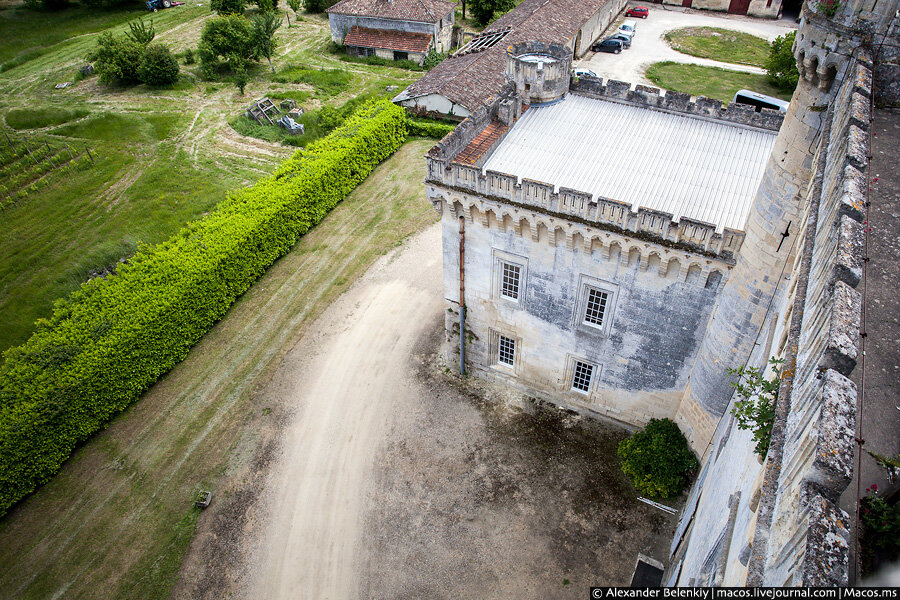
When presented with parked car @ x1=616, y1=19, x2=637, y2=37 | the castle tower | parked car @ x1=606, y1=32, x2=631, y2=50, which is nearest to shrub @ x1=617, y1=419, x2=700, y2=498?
the castle tower

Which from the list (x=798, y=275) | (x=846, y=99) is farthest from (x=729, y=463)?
(x=846, y=99)

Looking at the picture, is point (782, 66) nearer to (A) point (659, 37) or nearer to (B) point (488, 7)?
(A) point (659, 37)

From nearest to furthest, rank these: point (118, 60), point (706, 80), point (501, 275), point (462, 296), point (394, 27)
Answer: point (501, 275) → point (462, 296) → point (706, 80) → point (118, 60) → point (394, 27)

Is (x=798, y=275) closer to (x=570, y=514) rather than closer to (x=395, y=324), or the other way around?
(x=570, y=514)

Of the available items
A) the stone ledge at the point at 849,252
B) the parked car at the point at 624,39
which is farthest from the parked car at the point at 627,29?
the stone ledge at the point at 849,252

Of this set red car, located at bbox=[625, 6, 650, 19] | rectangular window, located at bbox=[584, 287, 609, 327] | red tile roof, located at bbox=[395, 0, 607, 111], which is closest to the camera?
rectangular window, located at bbox=[584, 287, 609, 327]

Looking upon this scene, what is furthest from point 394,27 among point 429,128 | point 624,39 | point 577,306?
point 577,306

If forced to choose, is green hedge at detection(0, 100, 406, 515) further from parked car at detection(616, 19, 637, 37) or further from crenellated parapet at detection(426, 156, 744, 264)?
parked car at detection(616, 19, 637, 37)
